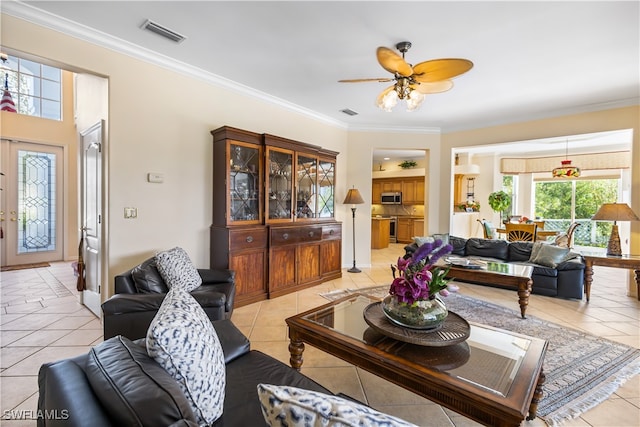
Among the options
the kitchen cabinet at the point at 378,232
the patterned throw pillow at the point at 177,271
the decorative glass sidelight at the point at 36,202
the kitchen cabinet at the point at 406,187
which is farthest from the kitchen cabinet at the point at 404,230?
the decorative glass sidelight at the point at 36,202

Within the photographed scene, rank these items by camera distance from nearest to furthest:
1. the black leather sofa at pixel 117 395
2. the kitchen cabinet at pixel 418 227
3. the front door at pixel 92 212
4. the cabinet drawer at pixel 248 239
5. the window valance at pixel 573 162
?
the black leather sofa at pixel 117 395
the front door at pixel 92 212
the cabinet drawer at pixel 248 239
the window valance at pixel 573 162
the kitchen cabinet at pixel 418 227

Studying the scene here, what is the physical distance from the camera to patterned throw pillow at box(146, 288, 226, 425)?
0.99m

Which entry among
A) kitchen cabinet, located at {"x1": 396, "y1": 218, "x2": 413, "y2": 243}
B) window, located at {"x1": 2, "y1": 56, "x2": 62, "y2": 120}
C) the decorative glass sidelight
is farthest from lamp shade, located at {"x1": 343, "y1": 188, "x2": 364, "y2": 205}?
window, located at {"x1": 2, "y1": 56, "x2": 62, "y2": 120}

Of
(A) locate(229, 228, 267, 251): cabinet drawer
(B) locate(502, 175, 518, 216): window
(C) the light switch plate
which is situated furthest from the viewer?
(B) locate(502, 175, 518, 216): window

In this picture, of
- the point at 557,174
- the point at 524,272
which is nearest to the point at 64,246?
the point at 524,272

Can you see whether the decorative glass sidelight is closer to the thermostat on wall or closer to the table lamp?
the thermostat on wall

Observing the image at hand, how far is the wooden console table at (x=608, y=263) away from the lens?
3742 millimetres

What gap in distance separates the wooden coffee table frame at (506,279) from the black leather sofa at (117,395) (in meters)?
3.14

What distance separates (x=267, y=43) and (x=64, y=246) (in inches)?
244

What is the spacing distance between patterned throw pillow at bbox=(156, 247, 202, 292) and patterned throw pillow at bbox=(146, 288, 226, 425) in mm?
1565

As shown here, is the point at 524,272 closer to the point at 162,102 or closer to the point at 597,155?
the point at 162,102

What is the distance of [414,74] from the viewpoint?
256cm

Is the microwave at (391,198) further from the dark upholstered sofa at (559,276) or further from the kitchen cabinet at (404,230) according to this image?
the dark upholstered sofa at (559,276)

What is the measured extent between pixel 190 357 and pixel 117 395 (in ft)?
0.76
